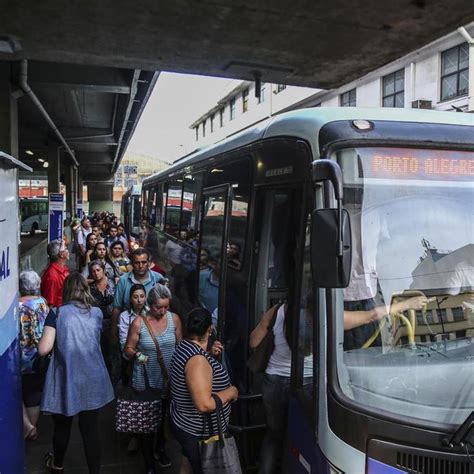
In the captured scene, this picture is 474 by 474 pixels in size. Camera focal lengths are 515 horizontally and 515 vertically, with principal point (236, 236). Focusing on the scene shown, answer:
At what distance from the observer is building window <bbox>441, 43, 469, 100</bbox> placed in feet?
66.7

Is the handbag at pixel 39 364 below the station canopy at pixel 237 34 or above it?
below

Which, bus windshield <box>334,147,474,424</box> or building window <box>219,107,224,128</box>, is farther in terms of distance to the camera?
building window <box>219,107,224,128</box>

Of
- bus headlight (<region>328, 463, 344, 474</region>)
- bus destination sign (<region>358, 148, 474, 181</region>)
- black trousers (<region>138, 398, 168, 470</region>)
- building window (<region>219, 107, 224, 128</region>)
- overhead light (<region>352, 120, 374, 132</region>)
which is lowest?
black trousers (<region>138, 398, 168, 470</region>)

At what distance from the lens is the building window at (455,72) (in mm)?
20344

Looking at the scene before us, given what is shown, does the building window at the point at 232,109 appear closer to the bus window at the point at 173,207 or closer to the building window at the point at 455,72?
the building window at the point at 455,72

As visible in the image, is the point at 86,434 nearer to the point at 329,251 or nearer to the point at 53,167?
the point at 329,251

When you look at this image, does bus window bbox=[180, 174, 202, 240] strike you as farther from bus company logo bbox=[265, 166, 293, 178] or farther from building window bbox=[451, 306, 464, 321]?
building window bbox=[451, 306, 464, 321]

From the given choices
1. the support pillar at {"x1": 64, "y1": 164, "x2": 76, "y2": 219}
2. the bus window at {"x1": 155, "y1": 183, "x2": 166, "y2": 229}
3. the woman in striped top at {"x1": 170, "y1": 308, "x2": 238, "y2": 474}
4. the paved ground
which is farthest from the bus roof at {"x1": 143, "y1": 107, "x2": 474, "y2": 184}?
the support pillar at {"x1": 64, "y1": 164, "x2": 76, "y2": 219}

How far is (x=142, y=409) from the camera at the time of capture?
4.35 metres

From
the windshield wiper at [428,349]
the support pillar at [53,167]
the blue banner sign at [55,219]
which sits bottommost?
the windshield wiper at [428,349]

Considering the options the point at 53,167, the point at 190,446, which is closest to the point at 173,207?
the point at 190,446

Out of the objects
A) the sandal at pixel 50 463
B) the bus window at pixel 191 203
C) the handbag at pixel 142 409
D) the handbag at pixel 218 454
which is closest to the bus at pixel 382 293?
the handbag at pixel 218 454

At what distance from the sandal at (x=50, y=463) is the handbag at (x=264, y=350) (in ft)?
Answer: 6.49

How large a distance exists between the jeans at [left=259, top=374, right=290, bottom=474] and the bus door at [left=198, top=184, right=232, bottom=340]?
1.26 m
